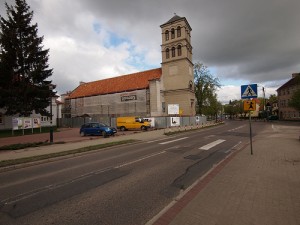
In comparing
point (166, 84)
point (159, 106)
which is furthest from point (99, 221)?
point (166, 84)

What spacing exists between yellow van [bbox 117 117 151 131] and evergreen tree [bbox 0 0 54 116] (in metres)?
12.2

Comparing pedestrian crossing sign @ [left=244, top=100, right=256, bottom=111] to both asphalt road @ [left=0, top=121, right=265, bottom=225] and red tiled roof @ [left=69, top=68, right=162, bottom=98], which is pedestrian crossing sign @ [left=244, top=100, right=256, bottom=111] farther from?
red tiled roof @ [left=69, top=68, right=162, bottom=98]

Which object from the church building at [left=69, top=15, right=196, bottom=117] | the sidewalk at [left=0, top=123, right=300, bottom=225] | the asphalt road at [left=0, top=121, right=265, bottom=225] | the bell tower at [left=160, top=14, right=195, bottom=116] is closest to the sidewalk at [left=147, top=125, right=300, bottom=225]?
the sidewalk at [left=0, top=123, right=300, bottom=225]

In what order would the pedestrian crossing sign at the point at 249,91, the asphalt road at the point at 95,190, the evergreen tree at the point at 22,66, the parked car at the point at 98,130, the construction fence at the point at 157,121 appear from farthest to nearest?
the construction fence at the point at 157,121, the evergreen tree at the point at 22,66, the parked car at the point at 98,130, the pedestrian crossing sign at the point at 249,91, the asphalt road at the point at 95,190

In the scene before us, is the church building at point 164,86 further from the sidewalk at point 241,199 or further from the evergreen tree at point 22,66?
the sidewalk at point 241,199

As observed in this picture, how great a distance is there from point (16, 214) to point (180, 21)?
47858 mm

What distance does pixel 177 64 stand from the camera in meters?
46.7

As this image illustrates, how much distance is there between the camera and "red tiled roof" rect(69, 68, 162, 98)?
48825 millimetres

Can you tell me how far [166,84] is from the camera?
4806cm

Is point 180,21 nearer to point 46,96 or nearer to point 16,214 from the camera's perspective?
point 46,96

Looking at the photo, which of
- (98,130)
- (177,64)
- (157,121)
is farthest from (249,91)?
(177,64)

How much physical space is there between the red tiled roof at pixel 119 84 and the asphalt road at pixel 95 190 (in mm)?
38302

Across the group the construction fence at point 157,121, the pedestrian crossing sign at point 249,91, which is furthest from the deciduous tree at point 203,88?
the pedestrian crossing sign at point 249,91

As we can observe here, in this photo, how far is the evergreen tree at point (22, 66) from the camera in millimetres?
31859
